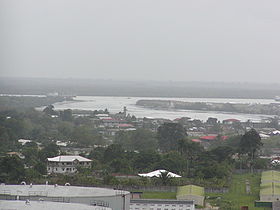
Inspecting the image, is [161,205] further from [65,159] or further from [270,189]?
[65,159]

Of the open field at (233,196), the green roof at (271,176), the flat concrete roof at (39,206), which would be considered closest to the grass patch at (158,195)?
the open field at (233,196)

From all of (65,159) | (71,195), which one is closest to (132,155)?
(65,159)

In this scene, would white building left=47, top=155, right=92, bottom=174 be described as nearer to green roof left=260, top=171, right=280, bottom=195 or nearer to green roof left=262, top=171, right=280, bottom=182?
green roof left=262, top=171, right=280, bottom=182

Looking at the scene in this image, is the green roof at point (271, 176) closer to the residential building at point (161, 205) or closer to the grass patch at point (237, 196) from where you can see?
the grass patch at point (237, 196)

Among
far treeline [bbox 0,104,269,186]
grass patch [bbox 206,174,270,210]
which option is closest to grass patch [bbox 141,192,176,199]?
far treeline [bbox 0,104,269,186]

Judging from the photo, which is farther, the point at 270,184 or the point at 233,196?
the point at 270,184

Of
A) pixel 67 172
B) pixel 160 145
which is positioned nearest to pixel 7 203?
pixel 67 172
